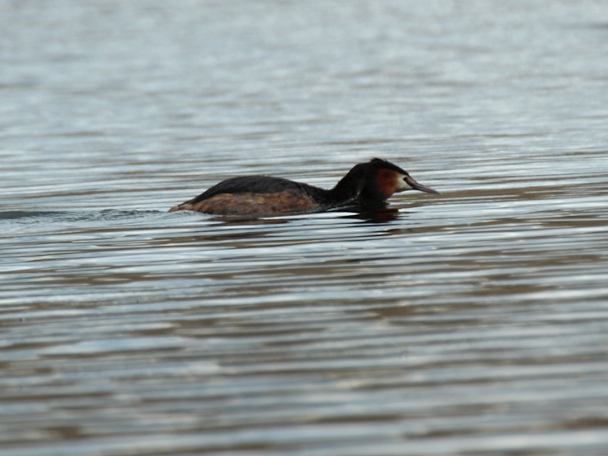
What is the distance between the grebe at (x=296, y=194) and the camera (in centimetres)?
1391

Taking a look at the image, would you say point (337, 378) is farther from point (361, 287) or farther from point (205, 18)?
point (205, 18)

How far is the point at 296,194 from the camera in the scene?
1408 centimetres

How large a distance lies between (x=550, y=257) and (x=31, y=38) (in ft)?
127

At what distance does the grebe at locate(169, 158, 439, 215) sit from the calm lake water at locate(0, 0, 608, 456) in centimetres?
32

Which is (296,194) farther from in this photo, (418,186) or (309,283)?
(309,283)

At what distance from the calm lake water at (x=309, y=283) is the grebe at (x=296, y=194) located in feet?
1.04

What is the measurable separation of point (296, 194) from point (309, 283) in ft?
15.7

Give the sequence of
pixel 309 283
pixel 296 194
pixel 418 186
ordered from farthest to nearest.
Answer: pixel 418 186 → pixel 296 194 → pixel 309 283

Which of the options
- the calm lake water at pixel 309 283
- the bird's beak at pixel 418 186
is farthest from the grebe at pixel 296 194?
the calm lake water at pixel 309 283

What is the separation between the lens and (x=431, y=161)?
715 inches

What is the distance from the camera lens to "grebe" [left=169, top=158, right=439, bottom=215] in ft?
45.6

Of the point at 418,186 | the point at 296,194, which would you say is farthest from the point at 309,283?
the point at 418,186

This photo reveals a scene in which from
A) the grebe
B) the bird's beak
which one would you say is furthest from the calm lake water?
the grebe

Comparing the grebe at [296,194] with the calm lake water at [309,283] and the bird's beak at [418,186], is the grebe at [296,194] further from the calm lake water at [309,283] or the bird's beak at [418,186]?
the calm lake water at [309,283]
